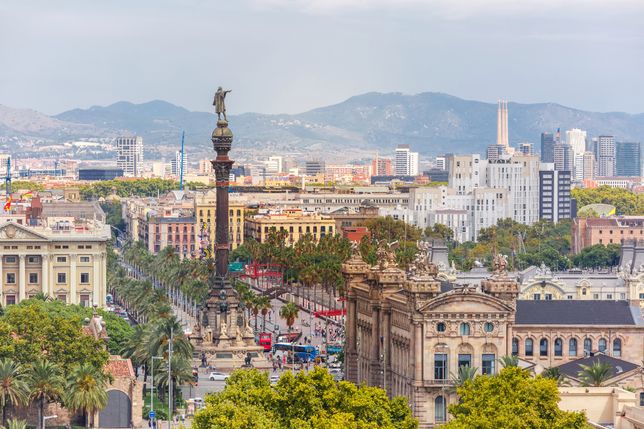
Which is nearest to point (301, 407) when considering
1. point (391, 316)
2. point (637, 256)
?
point (391, 316)

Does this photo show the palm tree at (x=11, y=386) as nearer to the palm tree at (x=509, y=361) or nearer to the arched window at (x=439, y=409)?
the arched window at (x=439, y=409)

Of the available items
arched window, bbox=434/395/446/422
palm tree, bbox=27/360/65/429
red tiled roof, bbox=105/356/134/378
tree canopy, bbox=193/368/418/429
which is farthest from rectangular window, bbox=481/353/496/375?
tree canopy, bbox=193/368/418/429

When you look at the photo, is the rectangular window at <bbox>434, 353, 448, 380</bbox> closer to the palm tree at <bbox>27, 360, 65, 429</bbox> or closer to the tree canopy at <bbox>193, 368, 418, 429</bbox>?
the palm tree at <bbox>27, 360, 65, 429</bbox>

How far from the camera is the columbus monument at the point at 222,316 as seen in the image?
14000 centimetres

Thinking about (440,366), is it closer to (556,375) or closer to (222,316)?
(556,375)

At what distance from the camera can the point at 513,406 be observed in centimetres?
8069

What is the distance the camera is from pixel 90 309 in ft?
489

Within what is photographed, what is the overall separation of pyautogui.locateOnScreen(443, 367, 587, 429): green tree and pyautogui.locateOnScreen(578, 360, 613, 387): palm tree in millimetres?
15889

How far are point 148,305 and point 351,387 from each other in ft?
246

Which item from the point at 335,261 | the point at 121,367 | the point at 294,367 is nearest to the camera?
the point at 121,367

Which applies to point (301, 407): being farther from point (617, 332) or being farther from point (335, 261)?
point (335, 261)

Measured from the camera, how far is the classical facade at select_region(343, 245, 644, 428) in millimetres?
108625

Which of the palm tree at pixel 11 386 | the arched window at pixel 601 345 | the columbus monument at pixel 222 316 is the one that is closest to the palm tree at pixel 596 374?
the arched window at pixel 601 345

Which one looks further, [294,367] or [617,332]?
[294,367]
